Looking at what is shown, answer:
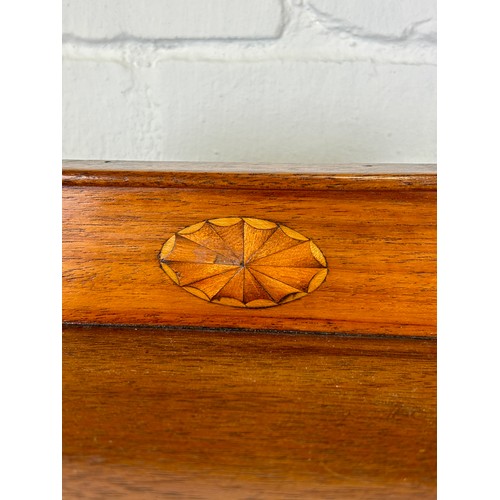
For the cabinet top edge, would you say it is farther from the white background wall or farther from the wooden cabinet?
the white background wall

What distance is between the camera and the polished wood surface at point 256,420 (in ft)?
1.59

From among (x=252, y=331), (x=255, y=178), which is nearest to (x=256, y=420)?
(x=252, y=331)

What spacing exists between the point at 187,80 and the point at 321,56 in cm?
16

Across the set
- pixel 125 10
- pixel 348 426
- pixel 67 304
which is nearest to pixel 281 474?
pixel 348 426

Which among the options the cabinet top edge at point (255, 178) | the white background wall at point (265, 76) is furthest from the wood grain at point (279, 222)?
the white background wall at point (265, 76)

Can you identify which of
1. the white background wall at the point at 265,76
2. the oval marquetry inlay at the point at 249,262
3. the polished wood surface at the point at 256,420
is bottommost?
the polished wood surface at the point at 256,420

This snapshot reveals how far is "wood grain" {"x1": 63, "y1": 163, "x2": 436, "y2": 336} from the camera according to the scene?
1.57ft

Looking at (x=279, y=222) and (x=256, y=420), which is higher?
(x=279, y=222)

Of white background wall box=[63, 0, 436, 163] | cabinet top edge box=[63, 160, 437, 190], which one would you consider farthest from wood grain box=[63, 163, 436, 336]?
white background wall box=[63, 0, 436, 163]

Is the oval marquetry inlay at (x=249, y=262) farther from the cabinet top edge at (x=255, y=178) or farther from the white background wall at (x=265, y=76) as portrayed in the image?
the white background wall at (x=265, y=76)

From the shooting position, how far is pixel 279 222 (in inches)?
19.0

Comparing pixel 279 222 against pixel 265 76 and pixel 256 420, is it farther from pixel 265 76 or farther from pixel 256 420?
pixel 265 76

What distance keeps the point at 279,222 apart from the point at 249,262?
0.04 metres

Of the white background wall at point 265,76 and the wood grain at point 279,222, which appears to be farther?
the white background wall at point 265,76
